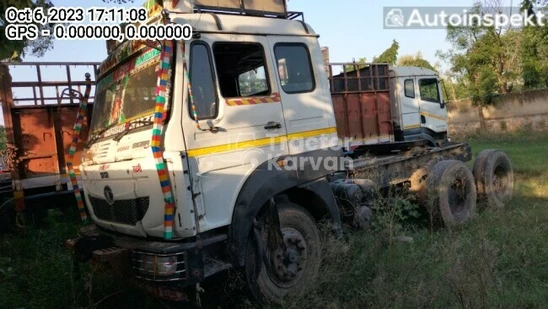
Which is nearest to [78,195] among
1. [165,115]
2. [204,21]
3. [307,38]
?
[165,115]

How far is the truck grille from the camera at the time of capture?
326 cm

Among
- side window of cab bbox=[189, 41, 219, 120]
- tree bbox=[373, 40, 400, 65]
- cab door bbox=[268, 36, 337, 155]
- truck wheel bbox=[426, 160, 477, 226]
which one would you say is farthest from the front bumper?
tree bbox=[373, 40, 400, 65]

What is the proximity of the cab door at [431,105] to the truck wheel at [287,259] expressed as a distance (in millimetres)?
5621

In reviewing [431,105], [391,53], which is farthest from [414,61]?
[431,105]

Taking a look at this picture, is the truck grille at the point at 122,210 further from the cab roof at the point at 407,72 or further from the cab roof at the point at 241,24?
the cab roof at the point at 407,72

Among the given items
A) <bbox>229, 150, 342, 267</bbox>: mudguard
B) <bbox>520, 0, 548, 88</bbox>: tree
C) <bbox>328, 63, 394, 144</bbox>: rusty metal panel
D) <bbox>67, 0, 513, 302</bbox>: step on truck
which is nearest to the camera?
<bbox>67, 0, 513, 302</bbox>: step on truck

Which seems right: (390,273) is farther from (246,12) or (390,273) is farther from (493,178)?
(493,178)

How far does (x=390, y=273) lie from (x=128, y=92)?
117 inches

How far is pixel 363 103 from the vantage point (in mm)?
8102

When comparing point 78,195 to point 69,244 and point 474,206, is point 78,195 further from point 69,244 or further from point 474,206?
point 474,206

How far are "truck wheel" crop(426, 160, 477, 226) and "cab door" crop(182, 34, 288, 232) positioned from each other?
2896 mm

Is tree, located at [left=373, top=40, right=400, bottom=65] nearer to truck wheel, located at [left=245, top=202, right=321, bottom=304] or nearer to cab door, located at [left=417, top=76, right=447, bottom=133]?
cab door, located at [left=417, top=76, right=447, bottom=133]

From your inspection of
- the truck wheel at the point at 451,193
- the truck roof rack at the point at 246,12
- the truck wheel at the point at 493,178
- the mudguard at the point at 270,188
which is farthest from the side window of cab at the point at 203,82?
the truck wheel at the point at 493,178

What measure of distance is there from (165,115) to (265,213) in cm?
121
